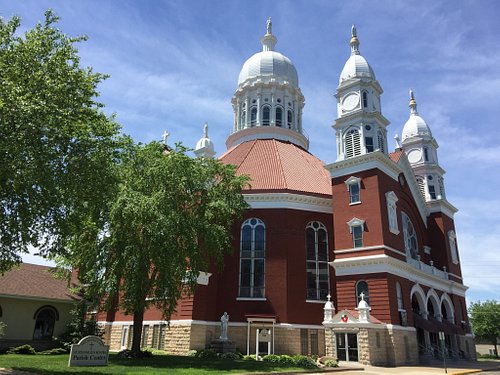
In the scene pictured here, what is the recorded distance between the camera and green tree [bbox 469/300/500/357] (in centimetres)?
6231

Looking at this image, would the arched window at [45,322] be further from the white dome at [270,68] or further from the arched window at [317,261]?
the white dome at [270,68]

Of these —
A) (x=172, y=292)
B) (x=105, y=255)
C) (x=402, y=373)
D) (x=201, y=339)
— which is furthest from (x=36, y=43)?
(x=402, y=373)

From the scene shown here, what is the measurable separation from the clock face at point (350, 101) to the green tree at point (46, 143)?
22.5 metres

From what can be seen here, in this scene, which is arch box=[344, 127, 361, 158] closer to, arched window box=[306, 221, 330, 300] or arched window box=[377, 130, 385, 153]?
arched window box=[377, 130, 385, 153]

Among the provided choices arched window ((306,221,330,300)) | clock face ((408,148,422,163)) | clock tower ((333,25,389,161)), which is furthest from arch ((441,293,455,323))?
clock tower ((333,25,389,161))

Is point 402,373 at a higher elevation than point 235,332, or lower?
lower

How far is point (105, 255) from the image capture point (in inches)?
880

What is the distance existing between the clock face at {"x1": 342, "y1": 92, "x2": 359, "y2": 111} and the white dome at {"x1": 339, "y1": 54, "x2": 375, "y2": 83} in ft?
5.73

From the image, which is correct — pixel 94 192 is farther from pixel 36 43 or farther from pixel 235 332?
pixel 235 332

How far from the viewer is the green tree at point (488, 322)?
2453 inches

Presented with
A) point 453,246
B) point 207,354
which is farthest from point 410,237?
point 207,354

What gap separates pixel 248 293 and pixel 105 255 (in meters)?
12.3

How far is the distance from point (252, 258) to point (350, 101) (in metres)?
15.6

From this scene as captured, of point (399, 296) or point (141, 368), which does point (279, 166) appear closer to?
point (399, 296)
